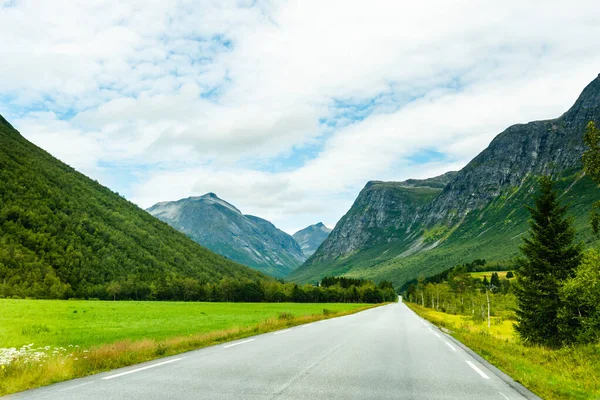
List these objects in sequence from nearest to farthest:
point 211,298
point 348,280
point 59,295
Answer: point 59,295, point 211,298, point 348,280

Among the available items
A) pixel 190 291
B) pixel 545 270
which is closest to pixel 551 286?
pixel 545 270

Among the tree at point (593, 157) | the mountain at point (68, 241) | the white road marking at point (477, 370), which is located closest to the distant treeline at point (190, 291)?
the mountain at point (68, 241)

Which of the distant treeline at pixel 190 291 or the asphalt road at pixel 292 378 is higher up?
the asphalt road at pixel 292 378

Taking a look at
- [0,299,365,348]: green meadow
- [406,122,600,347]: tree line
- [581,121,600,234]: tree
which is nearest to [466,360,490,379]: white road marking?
[581,121,600,234]: tree

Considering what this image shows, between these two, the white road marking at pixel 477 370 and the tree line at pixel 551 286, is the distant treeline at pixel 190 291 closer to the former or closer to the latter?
the tree line at pixel 551 286

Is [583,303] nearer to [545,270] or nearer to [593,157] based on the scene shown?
[545,270]

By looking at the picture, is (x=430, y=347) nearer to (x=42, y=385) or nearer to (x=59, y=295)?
(x=42, y=385)

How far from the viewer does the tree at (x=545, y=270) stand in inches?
1095

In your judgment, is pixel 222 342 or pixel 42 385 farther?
pixel 222 342

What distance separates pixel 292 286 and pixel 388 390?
151m

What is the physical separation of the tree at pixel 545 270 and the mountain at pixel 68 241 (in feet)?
376

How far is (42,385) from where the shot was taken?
8.57 m

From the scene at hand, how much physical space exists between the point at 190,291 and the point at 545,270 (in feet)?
403

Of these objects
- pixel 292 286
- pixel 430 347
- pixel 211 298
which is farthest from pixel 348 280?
pixel 430 347
